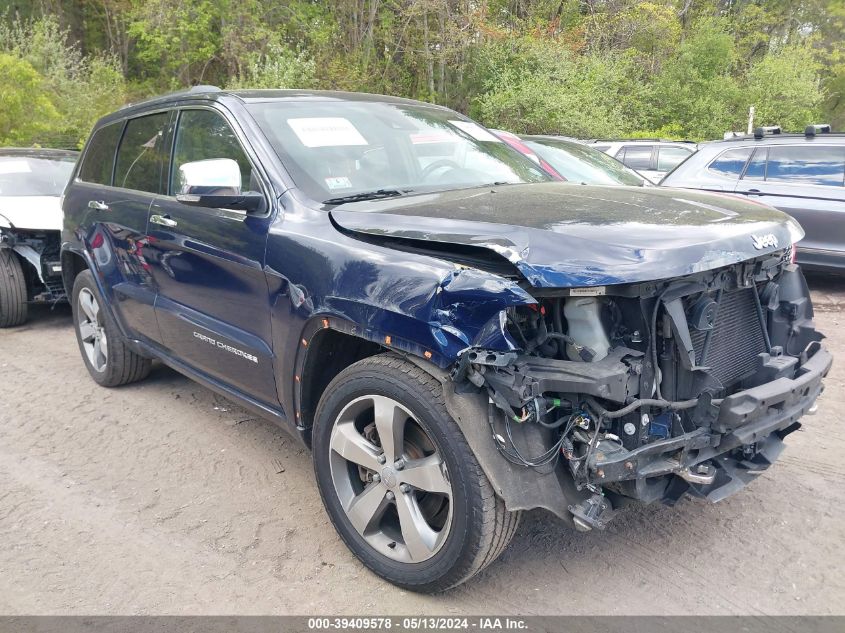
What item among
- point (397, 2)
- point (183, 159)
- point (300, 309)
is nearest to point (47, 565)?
point (300, 309)

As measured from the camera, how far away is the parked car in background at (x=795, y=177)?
23.8 ft

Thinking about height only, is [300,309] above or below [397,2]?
below

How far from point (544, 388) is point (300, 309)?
3.81 feet

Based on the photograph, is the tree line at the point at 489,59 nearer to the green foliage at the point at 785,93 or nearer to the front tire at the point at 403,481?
the green foliage at the point at 785,93

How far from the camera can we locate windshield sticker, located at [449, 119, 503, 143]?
428 centimetres

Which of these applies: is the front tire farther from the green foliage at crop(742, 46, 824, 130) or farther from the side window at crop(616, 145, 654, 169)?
the green foliage at crop(742, 46, 824, 130)

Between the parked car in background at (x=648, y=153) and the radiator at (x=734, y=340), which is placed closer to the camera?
the radiator at (x=734, y=340)

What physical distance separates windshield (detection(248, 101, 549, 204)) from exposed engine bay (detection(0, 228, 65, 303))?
4.25m

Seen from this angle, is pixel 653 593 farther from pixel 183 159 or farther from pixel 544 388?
pixel 183 159

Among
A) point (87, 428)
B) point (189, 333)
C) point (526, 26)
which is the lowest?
point (87, 428)

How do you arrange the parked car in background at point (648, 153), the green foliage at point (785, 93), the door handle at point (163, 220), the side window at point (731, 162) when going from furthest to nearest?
the green foliage at point (785, 93) < the parked car in background at point (648, 153) < the side window at point (731, 162) < the door handle at point (163, 220)

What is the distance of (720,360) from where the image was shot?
9.04ft

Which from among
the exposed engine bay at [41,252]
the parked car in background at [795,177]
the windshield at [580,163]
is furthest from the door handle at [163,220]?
the parked car in background at [795,177]

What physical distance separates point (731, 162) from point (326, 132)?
5.98 meters
